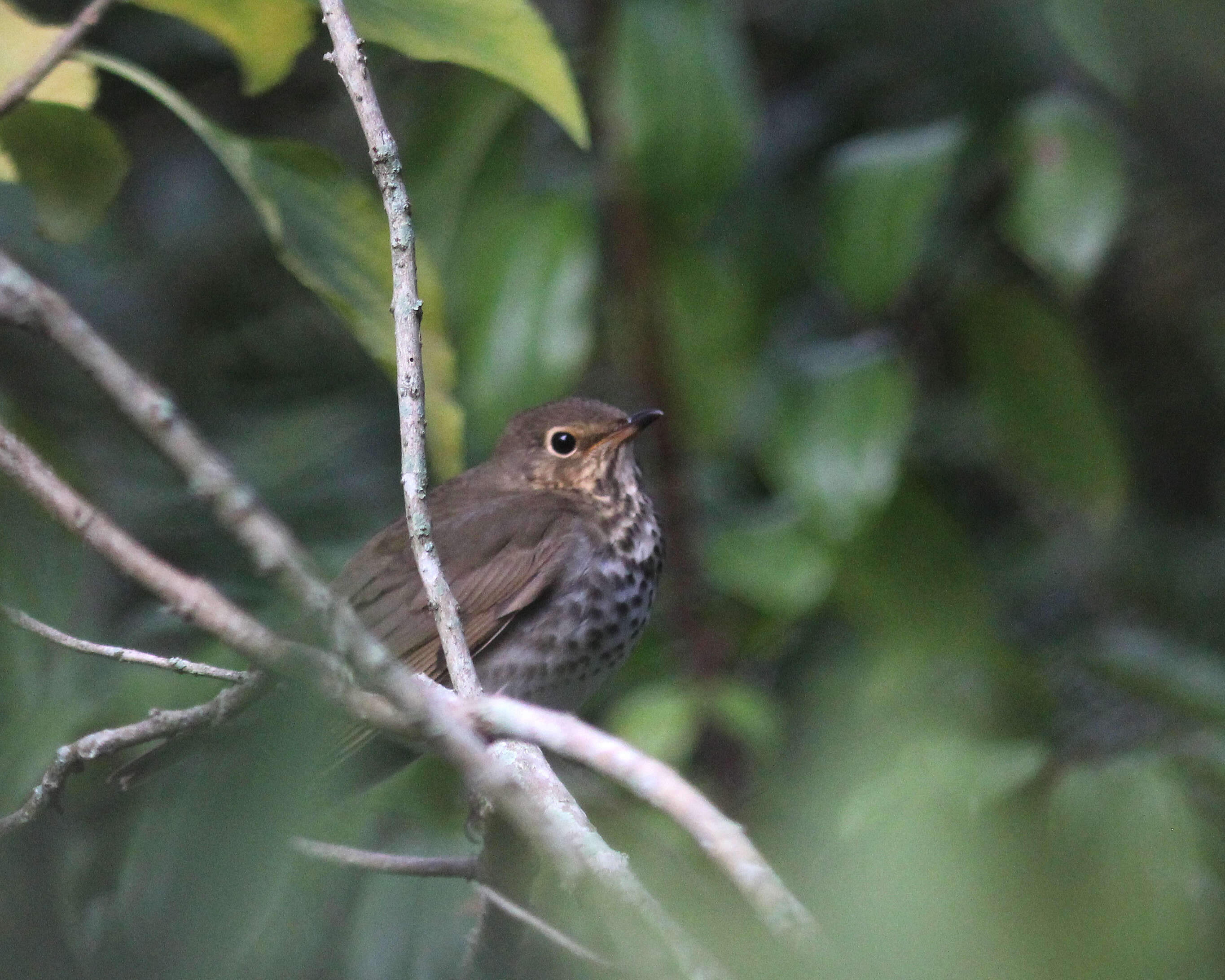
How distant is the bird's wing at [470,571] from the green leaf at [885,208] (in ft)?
2.56

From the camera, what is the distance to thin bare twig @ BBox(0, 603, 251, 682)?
46.9 inches

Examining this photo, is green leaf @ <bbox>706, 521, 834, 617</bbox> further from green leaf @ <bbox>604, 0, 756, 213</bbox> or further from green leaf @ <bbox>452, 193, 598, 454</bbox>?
green leaf @ <bbox>604, 0, 756, 213</bbox>

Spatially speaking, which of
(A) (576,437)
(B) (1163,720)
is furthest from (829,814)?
(A) (576,437)

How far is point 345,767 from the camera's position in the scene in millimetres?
1003

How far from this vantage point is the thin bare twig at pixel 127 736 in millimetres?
926

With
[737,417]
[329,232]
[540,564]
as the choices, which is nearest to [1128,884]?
[329,232]

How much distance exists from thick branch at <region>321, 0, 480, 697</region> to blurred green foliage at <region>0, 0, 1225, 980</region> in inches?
6.3

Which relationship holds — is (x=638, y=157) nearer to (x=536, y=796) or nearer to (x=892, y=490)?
(x=892, y=490)

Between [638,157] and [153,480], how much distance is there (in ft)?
4.55

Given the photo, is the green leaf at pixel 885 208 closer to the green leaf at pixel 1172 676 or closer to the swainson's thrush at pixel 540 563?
the swainson's thrush at pixel 540 563

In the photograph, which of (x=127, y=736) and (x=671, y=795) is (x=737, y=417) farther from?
(x=671, y=795)

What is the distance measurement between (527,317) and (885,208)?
2.55ft

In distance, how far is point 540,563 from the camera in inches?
114

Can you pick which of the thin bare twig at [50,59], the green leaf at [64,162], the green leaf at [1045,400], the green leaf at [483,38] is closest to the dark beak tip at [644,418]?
the green leaf at [1045,400]
